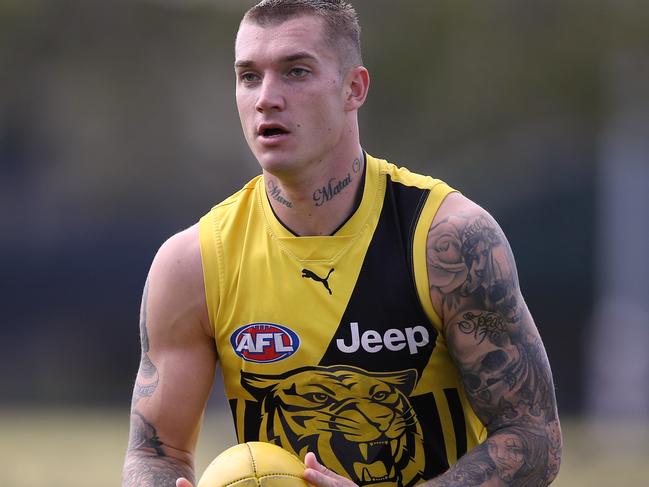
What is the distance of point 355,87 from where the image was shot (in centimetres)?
567

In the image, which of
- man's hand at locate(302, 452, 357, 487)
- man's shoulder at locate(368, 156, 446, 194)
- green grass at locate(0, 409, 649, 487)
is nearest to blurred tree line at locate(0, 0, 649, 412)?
green grass at locate(0, 409, 649, 487)

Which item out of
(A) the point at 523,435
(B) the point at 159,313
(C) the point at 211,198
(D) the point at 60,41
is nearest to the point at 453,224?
(A) the point at 523,435

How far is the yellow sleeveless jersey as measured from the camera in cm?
532

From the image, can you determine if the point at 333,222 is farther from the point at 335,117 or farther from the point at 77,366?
the point at 77,366

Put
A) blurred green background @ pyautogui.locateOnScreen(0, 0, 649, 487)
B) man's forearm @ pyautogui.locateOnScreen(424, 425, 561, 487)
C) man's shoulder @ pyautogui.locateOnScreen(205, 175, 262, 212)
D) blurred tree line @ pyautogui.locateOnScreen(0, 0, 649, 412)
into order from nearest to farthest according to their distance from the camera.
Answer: man's forearm @ pyautogui.locateOnScreen(424, 425, 561, 487) → man's shoulder @ pyautogui.locateOnScreen(205, 175, 262, 212) → blurred green background @ pyautogui.locateOnScreen(0, 0, 649, 487) → blurred tree line @ pyautogui.locateOnScreen(0, 0, 649, 412)

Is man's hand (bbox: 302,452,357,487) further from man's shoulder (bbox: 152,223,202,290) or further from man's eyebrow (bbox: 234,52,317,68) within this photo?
man's eyebrow (bbox: 234,52,317,68)

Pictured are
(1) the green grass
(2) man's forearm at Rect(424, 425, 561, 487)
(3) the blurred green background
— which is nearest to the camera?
(2) man's forearm at Rect(424, 425, 561, 487)

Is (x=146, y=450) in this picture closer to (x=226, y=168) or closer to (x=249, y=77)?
(x=249, y=77)

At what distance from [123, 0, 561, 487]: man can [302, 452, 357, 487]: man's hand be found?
12.0 inches

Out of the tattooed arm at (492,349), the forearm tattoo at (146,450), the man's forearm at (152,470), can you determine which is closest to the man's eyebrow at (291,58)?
the tattooed arm at (492,349)

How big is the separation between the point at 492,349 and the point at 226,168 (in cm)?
1627

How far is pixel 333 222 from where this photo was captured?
5.52 m

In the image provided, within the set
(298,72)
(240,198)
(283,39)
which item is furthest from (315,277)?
(283,39)

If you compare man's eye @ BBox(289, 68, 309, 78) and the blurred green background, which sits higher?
the blurred green background
